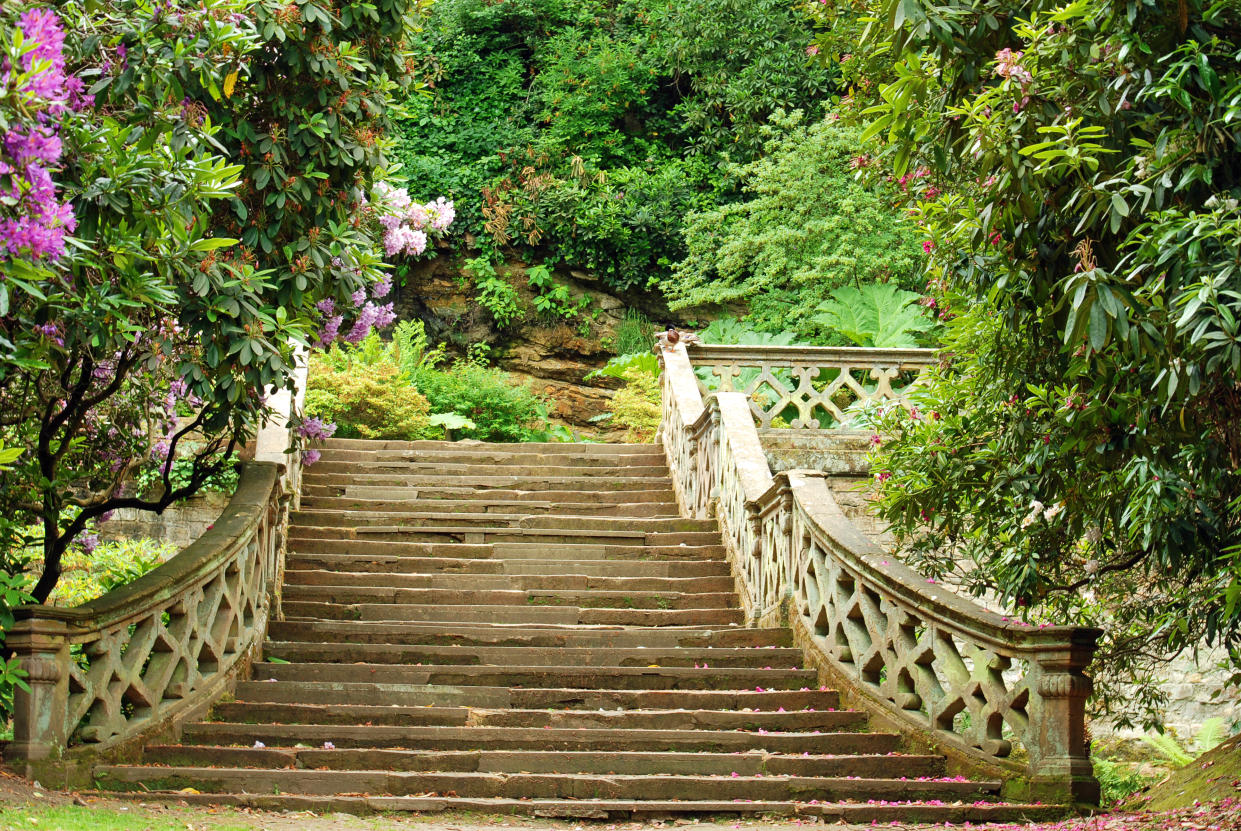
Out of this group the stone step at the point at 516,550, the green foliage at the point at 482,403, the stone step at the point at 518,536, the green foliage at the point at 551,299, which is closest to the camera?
the stone step at the point at 516,550

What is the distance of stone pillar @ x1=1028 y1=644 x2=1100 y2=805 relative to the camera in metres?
5.68

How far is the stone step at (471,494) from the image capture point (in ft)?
39.3

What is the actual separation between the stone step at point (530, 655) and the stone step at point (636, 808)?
2.11 metres

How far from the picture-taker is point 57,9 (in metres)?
4.98

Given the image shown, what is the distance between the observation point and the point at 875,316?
17.3m

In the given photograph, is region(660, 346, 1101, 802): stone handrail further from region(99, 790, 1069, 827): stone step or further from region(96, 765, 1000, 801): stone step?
region(96, 765, 1000, 801): stone step

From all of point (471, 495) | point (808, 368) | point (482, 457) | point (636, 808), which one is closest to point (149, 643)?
point (636, 808)

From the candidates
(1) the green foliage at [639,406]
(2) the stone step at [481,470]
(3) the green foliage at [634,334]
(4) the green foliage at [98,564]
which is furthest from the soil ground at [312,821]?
(3) the green foliage at [634,334]

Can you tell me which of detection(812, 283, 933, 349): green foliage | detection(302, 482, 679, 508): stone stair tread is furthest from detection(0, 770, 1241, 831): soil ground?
detection(812, 283, 933, 349): green foliage

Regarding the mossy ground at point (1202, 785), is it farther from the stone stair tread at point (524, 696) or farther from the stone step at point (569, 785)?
the stone stair tread at point (524, 696)

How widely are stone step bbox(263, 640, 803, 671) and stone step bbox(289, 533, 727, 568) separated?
2.15 m

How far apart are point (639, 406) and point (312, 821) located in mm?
12989

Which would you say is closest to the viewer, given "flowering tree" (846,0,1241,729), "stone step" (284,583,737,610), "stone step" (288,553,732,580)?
"flowering tree" (846,0,1241,729)

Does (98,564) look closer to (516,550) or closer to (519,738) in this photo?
(516,550)
